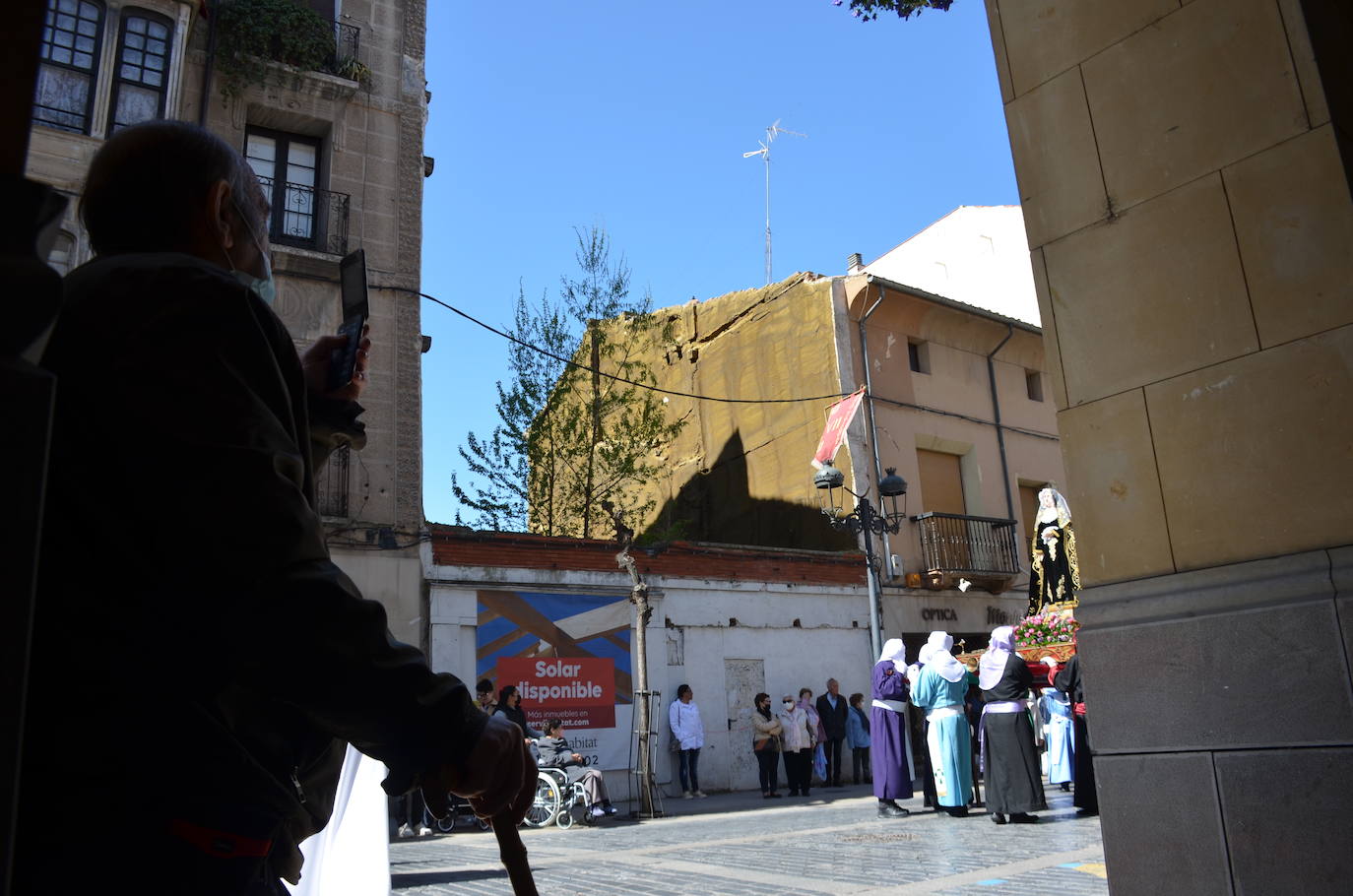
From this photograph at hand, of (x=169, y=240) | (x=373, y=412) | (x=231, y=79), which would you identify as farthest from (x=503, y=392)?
(x=169, y=240)

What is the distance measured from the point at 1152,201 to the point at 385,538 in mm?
14051

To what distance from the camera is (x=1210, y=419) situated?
358 cm

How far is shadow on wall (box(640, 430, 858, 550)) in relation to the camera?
2381cm

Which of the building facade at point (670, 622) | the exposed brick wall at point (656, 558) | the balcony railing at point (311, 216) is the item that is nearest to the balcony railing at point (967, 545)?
the exposed brick wall at point (656, 558)

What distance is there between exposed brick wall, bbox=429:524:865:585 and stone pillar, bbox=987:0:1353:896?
45.1ft

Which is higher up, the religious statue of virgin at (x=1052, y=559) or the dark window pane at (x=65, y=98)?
the dark window pane at (x=65, y=98)

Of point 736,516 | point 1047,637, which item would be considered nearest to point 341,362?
point 1047,637

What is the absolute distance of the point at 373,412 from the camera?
16.7 m

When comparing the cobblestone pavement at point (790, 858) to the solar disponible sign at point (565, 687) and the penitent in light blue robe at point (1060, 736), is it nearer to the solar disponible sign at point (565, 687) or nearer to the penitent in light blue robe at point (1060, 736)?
the penitent in light blue robe at point (1060, 736)

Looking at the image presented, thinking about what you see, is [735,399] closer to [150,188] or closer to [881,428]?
[881,428]

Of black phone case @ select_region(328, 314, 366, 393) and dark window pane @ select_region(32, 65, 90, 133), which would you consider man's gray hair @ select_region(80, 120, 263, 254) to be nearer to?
black phone case @ select_region(328, 314, 366, 393)

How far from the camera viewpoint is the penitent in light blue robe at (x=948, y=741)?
1183 cm

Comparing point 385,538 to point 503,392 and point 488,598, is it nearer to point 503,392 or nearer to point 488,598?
point 488,598

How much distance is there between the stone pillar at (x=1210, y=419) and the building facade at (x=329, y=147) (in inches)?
501
